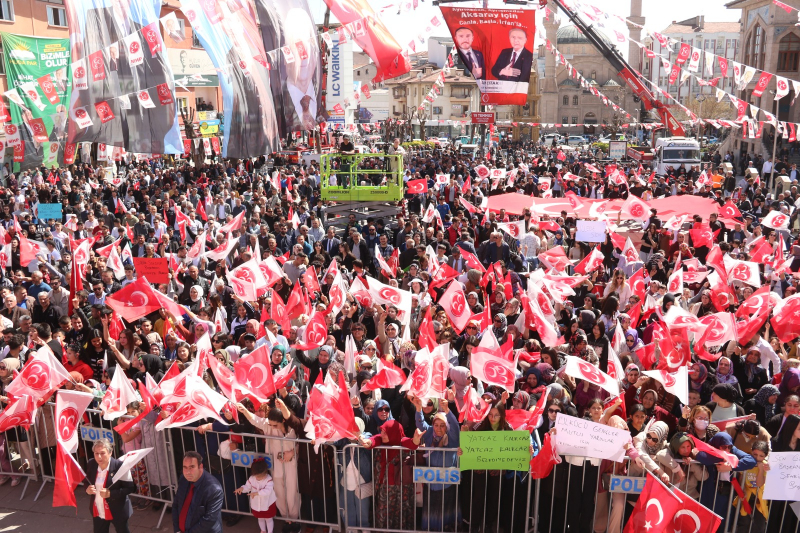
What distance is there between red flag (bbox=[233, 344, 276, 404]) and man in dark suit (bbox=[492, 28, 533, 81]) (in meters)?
21.7

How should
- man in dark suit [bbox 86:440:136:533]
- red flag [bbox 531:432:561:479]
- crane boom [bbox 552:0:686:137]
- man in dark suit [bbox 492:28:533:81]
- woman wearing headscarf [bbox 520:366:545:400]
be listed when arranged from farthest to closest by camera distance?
man in dark suit [bbox 492:28:533:81], crane boom [bbox 552:0:686:137], woman wearing headscarf [bbox 520:366:545:400], red flag [bbox 531:432:561:479], man in dark suit [bbox 86:440:136:533]

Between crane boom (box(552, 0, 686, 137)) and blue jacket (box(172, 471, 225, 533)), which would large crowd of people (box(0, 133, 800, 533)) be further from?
crane boom (box(552, 0, 686, 137))

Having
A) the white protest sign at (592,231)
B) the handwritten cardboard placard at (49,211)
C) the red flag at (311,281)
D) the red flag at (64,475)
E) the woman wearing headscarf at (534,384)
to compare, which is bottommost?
the red flag at (64,475)

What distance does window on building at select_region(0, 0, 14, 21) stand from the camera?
110 ft

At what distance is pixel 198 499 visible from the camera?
5.46m

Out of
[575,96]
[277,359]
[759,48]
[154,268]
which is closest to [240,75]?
[154,268]

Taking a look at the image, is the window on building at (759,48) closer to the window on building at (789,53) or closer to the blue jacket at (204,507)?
the window on building at (789,53)

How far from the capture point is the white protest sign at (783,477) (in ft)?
17.8

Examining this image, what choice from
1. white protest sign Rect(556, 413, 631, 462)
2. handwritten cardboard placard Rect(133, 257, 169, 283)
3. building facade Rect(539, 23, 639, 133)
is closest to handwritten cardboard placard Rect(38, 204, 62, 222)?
handwritten cardboard placard Rect(133, 257, 169, 283)

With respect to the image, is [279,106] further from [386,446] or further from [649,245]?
[386,446]

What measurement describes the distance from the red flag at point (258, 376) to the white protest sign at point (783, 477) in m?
4.05

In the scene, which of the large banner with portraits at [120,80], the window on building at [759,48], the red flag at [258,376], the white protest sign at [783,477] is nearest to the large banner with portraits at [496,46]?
the large banner with portraits at [120,80]

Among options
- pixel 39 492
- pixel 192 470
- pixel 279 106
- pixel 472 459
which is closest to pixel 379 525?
pixel 472 459

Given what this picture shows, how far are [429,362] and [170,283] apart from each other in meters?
5.68
